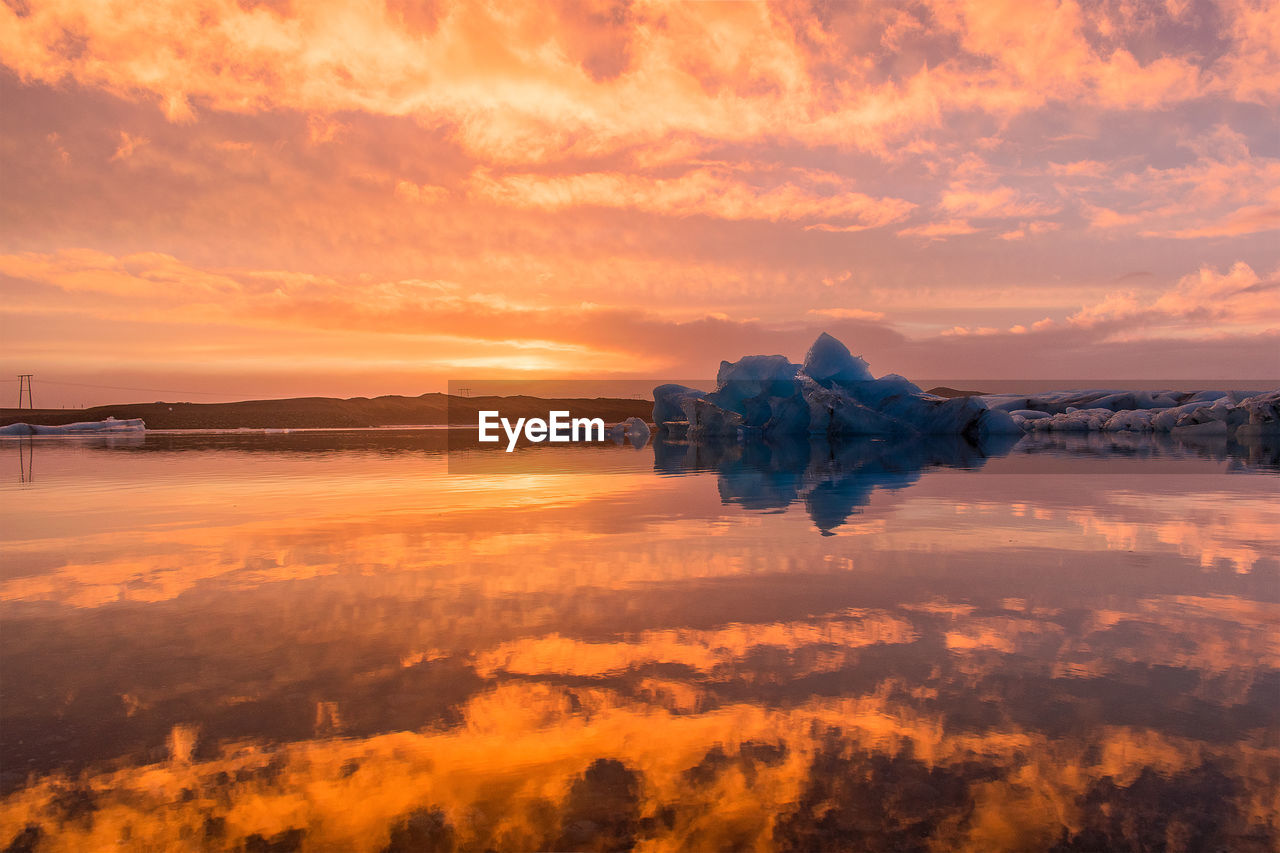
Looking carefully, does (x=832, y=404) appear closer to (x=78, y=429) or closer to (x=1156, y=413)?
(x=1156, y=413)

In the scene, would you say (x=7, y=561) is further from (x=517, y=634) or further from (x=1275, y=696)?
(x=1275, y=696)

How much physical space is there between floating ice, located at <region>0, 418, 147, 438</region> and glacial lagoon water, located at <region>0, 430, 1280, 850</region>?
60.5m

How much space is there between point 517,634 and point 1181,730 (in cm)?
306

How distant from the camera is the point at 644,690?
131 inches

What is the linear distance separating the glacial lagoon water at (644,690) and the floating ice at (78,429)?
60.5 m

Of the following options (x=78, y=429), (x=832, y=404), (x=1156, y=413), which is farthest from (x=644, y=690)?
(x=78, y=429)

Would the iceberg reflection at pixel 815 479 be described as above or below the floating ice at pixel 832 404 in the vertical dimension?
below

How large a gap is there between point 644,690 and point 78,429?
234ft

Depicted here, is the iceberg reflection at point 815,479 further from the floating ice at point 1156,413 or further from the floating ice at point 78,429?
the floating ice at point 78,429

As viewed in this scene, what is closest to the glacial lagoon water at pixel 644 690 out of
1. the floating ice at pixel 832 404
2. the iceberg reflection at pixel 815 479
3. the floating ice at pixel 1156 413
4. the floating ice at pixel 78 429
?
the iceberg reflection at pixel 815 479

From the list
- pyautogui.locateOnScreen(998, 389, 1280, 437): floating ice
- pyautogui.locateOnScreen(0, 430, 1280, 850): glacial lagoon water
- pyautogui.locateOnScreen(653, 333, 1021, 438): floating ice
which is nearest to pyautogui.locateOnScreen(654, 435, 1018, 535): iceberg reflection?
pyautogui.locateOnScreen(0, 430, 1280, 850): glacial lagoon water

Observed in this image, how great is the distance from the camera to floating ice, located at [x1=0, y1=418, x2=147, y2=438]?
177 ft

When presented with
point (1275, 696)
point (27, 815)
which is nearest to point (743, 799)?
point (27, 815)

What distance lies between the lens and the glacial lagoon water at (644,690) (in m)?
2.35
